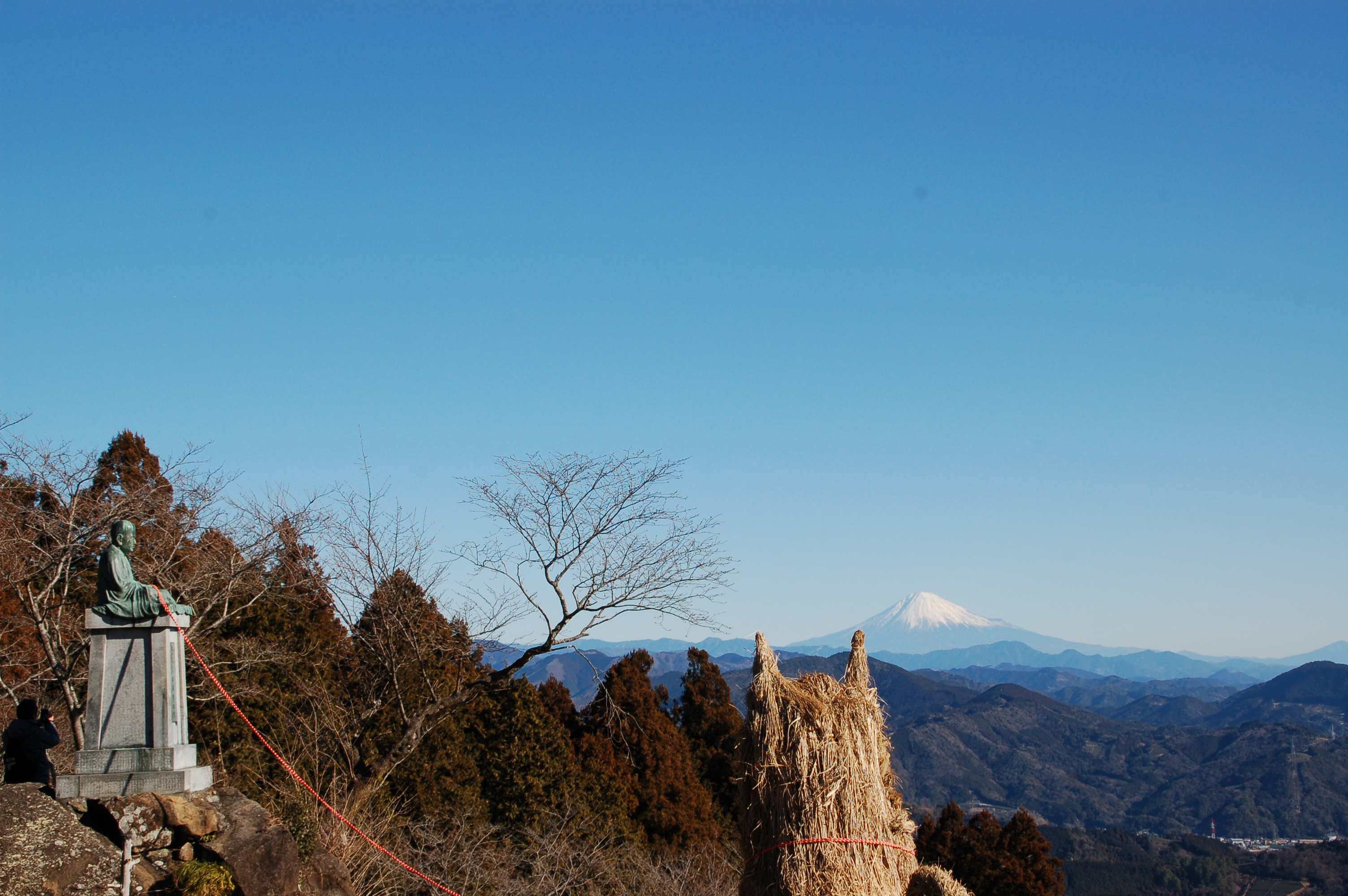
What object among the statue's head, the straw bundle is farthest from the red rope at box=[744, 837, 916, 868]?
the statue's head

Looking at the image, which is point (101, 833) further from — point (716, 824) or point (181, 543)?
point (716, 824)

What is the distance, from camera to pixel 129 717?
9.17m

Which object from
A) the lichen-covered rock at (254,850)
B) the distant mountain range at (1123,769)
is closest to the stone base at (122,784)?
the lichen-covered rock at (254,850)

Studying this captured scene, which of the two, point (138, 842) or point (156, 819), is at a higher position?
point (156, 819)

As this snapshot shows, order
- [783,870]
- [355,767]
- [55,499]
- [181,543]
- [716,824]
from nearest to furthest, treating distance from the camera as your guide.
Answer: [783,870], [355,767], [55,499], [181,543], [716,824]

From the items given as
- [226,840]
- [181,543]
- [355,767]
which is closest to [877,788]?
[226,840]

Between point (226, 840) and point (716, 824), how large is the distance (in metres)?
21.2

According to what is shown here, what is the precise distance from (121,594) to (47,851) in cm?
216

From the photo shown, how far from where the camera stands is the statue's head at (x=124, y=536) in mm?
9352

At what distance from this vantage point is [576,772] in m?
25.0

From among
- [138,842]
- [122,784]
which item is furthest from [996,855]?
[122,784]

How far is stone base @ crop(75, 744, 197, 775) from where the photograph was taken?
9078 mm

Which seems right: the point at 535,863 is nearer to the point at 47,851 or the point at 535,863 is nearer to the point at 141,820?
the point at 141,820

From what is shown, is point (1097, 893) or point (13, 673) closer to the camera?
point (13, 673)
